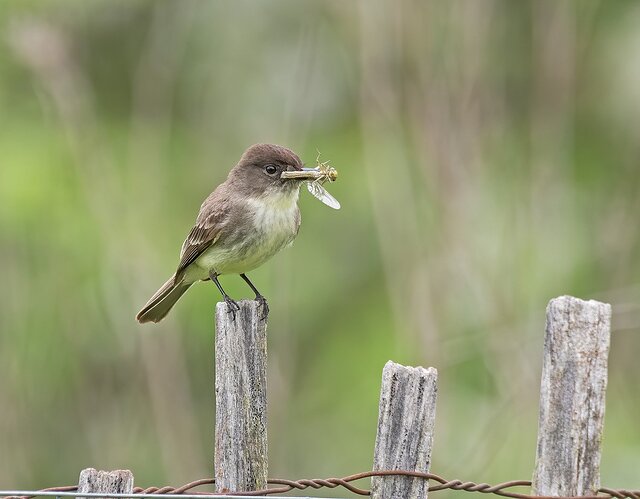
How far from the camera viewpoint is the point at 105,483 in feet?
11.0

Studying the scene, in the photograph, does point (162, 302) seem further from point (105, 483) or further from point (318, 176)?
point (105, 483)

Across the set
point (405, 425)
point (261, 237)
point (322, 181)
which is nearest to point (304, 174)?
point (322, 181)

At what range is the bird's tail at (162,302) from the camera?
17.7ft

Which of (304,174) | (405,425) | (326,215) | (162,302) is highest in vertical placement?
(326,215)

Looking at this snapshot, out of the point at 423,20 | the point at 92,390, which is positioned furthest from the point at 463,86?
the point at 92,390

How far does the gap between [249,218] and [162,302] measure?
0.66m

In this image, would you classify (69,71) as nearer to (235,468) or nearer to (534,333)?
(534,333)

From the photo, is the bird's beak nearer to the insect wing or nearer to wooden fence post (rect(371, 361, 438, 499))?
the insect wing

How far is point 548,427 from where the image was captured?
326 centimetres

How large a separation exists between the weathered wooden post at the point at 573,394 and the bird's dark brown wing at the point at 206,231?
2.21 m

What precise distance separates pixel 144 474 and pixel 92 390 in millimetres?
890

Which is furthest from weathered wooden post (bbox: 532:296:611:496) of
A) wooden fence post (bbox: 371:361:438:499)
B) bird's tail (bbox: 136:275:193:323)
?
bird's tail (bbox: 136:275:193:323)

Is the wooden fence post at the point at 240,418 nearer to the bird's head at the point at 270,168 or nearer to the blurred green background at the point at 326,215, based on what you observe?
the bird's head at the point at 270,168

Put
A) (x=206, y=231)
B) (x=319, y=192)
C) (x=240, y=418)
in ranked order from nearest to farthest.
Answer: (x=240, y=418) → (x=319, y=192) → (x=206, y=231)
